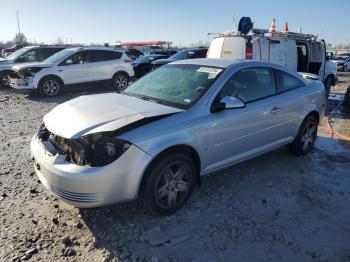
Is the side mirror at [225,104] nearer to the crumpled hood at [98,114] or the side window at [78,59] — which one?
the crumpled hood at [98,114]

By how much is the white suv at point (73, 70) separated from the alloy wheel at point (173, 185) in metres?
8.44

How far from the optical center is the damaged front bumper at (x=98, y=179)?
3180 millimetres

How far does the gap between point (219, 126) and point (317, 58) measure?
846 centimetres

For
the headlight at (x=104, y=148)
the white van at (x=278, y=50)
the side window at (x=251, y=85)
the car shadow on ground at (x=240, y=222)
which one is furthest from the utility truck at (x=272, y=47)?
the headlight at (x=104, y=148)

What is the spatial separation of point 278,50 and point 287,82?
Answer: 4463mm

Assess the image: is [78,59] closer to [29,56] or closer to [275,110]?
[29,56]

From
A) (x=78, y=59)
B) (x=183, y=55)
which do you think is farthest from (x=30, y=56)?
(x=183, y=55)

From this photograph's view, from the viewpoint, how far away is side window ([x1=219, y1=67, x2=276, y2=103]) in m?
4.33

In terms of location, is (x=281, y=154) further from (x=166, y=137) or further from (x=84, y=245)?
(x=84, y=245)

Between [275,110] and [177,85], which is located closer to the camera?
[177,85]

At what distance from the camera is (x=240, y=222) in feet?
12.2

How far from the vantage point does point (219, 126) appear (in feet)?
13.3

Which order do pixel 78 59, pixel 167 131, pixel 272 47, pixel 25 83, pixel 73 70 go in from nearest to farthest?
pixel 167 131, pixel 272 47, pixel 25 83, pixel 73 70, pixel 78 59

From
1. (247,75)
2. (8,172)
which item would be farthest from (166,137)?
(8,172)
